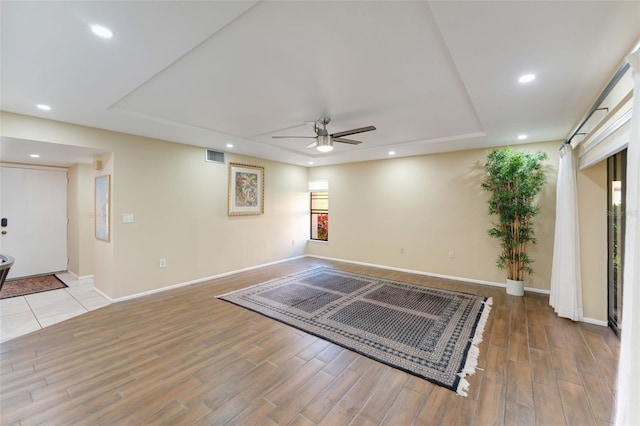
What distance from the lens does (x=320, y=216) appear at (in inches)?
300

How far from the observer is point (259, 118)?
355 centimetres

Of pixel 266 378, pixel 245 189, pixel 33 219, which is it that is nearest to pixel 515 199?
pixel 266 378

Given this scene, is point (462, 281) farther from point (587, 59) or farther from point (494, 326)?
point (587, 59)

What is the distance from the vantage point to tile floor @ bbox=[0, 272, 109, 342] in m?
3.16

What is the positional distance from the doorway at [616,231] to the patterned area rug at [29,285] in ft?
26.5

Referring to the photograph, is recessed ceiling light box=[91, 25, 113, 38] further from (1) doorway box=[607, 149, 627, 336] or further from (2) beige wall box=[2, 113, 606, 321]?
(1) doorway box=[607, 149, 627, 336]

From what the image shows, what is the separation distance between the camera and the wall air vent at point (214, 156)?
5.16m

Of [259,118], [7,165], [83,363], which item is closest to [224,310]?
[83,363]

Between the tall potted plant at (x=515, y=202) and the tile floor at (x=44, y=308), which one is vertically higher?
the tall potted plant at (x=515, y=202)

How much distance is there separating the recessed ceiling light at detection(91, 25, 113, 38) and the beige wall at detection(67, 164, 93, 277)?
469cm

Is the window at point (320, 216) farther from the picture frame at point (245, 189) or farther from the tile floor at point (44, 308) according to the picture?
the tile floor at point (44, 308)

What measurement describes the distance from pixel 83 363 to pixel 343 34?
3.53 metres

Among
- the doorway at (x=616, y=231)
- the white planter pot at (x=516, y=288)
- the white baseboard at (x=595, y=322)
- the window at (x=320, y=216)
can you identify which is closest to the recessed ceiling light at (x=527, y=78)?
the doorway at (x=616, y=231)

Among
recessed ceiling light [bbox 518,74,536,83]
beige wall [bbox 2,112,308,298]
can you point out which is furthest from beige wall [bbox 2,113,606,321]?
recessed ceiling light [bbox 518,74,536,83]
